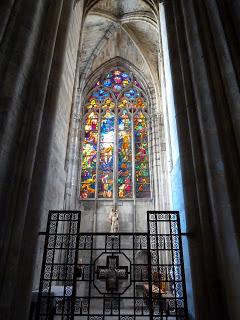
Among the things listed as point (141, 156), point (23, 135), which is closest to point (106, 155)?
point (141, 156)

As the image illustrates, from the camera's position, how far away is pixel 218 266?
393 centimetres

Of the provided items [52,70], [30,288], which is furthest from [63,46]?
[30,288]

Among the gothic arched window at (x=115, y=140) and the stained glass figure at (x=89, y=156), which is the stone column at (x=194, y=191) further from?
the stained glass figure at (x=89, y=156)

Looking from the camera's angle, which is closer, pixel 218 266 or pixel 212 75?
pixel 218 266

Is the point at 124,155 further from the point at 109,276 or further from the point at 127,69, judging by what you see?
the point at 109,276

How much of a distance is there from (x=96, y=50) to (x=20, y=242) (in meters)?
13.6

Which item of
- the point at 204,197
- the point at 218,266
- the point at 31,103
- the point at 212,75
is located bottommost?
the point at 218,266

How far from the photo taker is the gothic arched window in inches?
535

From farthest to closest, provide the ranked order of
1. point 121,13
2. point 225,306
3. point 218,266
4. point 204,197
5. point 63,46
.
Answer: point 121,13, point 63,46, point 204,197, point 218,266, point 225,306

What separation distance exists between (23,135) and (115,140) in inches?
401

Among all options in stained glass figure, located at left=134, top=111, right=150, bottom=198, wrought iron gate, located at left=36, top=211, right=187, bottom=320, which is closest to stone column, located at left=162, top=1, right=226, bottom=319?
wrought iron gate, located at left=36, top=211, right=187, bottom=320

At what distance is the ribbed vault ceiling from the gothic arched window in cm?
122

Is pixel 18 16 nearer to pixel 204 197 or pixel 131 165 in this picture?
pixel 204 197

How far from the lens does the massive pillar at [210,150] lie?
3.74 m
